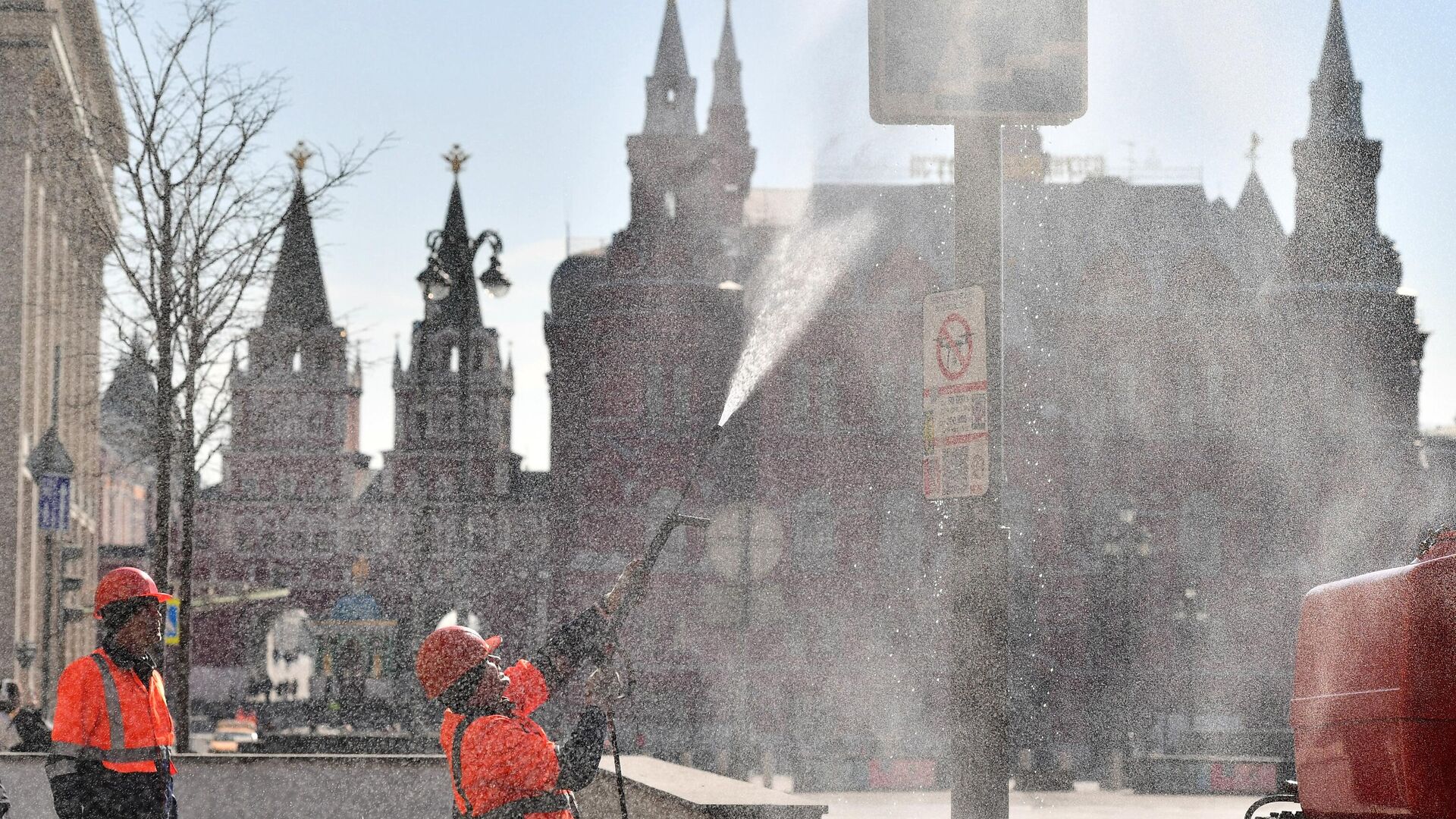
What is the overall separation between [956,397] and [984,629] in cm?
83

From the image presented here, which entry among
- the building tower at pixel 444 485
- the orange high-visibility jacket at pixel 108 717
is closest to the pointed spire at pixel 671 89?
the building tower at pixel 444 485

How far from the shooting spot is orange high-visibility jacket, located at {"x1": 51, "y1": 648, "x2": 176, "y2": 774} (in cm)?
743

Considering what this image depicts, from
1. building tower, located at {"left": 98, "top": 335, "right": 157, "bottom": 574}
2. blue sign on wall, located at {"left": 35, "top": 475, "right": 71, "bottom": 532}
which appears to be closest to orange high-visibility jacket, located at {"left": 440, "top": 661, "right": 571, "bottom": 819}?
building tower, located at {"left": 98, "top": 335, "right": 157, "bottom": 574}

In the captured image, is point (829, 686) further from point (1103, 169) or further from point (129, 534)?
point (129, 534)

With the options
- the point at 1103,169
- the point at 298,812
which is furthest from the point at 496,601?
the point at 298,812

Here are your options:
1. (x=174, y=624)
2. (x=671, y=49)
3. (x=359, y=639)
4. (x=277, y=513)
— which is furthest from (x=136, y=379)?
(x=277, y=513)

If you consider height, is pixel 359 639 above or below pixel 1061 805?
above

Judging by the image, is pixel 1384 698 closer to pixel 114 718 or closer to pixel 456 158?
pixel 114 718

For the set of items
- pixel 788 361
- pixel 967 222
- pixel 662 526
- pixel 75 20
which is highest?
pixel 75 20

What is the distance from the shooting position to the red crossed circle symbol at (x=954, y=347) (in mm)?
6457

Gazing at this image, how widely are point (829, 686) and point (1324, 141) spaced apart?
87.5 ft

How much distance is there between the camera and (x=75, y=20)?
141 feet

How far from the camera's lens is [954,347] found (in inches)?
257

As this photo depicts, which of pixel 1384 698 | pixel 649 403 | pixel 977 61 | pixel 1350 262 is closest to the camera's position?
pixel 977 61
